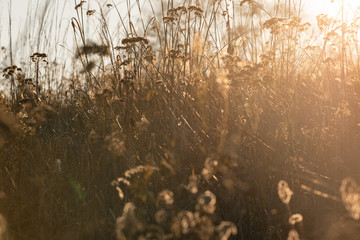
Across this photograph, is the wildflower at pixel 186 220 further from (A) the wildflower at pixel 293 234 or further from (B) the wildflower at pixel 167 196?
(A) the wildflower at pixel 293 234

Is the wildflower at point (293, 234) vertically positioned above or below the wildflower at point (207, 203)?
below

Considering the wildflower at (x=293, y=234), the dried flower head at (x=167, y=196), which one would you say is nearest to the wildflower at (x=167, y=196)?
the dried flower head at (x=167, y=196)

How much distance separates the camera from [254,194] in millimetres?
1875

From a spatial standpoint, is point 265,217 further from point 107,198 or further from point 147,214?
point 107,198

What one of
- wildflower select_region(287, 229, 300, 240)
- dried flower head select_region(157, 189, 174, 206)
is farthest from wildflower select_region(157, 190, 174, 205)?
wildflower select_region(287, 229, 300, 240)

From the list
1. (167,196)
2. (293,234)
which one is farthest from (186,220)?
(293,234)

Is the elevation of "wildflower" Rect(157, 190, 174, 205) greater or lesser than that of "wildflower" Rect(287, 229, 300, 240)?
greater

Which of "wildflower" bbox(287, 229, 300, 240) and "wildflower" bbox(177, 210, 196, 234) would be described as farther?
"wildflower" bbox(287, 229, 300, 240)

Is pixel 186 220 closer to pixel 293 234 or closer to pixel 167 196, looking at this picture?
pixel 167 196

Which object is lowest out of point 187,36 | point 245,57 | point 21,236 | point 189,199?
point 21,236

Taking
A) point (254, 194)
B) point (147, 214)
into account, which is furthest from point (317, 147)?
point (147, 214)

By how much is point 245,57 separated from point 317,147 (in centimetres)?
121

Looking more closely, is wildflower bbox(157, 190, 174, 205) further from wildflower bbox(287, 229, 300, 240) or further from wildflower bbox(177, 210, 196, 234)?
wildflower bbox(287, 229, 300, 240)

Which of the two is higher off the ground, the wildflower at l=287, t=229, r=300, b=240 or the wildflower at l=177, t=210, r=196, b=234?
the wildflower at l=177, t=210, r=196, b=234
